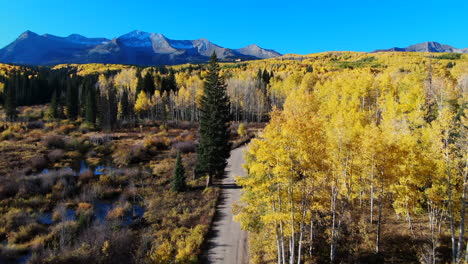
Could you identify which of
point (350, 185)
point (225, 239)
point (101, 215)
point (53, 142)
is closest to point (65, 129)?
point (53, 142)

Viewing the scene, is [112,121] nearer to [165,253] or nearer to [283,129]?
[165,253]

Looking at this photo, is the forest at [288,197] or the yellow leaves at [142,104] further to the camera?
the yellow leaves at [142,104]

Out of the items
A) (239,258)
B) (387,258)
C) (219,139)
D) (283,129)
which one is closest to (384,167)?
(387,258)

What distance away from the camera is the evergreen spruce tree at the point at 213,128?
26.2 m

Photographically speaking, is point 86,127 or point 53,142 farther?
point 86,127

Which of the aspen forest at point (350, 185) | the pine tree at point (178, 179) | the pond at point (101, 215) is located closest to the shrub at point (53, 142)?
the pond at point (101, 215)

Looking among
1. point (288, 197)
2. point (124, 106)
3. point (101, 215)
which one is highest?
point (124, 106)

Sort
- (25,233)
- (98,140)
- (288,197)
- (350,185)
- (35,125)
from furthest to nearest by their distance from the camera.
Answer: (35,125) < (98,140) < (25,233) < (350,185) < (288,197)

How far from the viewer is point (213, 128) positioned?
85.9 feet

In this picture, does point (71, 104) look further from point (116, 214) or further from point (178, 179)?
point (116, 214)

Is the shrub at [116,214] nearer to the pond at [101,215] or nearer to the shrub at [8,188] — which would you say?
the pond at [101,215]

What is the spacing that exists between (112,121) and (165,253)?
60.2 m

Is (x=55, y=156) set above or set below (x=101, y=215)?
above

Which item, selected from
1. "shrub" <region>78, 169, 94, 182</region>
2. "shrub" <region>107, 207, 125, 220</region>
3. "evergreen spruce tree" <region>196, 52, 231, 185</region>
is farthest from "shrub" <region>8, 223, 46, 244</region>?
"evergreen spruce tree" <region>196, 52, 231, 185</region>
